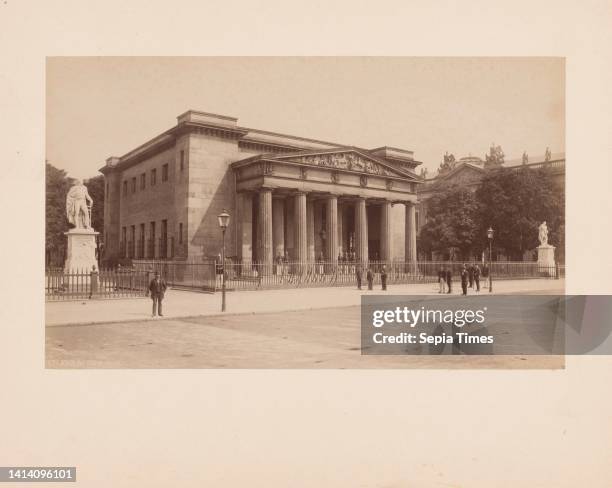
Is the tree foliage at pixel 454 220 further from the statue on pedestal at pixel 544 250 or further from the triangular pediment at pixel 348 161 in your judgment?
the statue on pedestal at pixel 544 250

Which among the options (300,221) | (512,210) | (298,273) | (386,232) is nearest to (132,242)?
(300,221)

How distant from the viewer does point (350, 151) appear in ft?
98.7

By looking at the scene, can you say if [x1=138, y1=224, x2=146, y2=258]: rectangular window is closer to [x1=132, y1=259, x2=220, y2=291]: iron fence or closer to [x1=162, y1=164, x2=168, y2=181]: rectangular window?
[x1=162, y1=164, x2=168, y2=181]: rectangular window

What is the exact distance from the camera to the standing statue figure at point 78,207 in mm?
18375

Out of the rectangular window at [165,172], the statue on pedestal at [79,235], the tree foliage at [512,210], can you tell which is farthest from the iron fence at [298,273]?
the rectangular window at [165,172]

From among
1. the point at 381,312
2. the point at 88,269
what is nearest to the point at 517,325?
the point at 381,312

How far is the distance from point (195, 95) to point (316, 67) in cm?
374

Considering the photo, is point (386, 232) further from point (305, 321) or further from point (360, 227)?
point (305, 321)

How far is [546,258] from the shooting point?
26.8 meters

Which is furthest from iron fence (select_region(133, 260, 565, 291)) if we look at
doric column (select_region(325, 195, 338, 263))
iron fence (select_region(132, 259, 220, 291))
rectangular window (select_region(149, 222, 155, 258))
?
rectangular window (select_region(149, 222, 155, 258))

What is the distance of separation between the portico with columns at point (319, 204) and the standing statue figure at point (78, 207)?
1054 centimetres

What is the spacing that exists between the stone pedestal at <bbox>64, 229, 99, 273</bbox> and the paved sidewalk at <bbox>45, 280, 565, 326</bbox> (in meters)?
1.84

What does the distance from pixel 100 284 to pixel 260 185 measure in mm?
11512

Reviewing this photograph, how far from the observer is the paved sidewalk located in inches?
493
